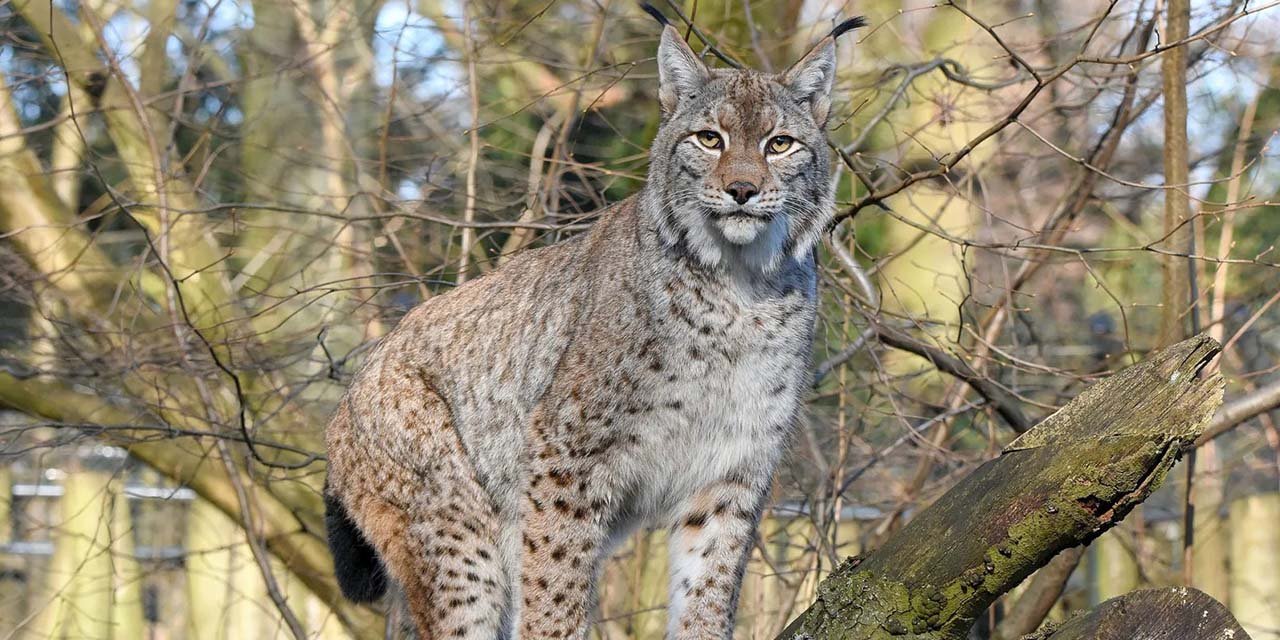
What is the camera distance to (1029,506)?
3.39 metres

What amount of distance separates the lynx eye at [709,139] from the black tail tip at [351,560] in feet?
6.77

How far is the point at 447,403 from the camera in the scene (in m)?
5.29

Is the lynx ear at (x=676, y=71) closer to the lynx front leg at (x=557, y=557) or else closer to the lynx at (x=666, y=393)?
the lynx at (x=666, y=393)

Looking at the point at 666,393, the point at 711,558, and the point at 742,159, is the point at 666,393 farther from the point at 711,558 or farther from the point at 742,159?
the point at 742,159

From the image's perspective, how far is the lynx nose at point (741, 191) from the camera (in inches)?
171

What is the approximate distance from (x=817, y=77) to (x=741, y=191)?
2.38ft

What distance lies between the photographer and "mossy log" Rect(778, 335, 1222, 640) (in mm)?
3273

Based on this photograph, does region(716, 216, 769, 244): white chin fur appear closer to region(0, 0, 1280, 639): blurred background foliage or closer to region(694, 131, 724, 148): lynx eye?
region(694, 131, 724, 148): lynx eye

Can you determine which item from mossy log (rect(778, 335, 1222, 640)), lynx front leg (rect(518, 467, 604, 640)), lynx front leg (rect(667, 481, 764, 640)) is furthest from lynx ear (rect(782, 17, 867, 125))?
mossy log (rect(778, 335, 1222, 640))

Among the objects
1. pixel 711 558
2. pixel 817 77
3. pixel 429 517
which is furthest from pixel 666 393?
pixel 817 77

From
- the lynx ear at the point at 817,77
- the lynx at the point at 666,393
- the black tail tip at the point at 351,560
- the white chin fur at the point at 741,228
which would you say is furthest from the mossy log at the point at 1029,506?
the black tail tip at the point at 351,560

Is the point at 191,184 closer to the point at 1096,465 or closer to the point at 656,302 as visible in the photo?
the point at 656,302

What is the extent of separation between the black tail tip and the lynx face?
5.99 feet

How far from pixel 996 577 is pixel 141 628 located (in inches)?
290
